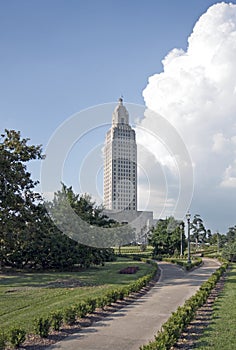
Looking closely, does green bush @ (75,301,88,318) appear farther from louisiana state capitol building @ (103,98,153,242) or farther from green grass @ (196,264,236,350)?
louisiana state capitol building @ (103,98,153,242)

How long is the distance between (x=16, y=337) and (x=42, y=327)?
3.00 feet

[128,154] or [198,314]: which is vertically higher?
[128,154]

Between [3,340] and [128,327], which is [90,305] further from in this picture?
[3,340]

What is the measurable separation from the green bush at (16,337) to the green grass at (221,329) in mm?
3852

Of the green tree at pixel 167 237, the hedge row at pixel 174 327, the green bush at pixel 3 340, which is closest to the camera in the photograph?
the hedge row at pixel 174 327

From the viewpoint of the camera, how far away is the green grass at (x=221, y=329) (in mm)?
8469

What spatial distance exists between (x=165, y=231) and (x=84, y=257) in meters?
28.5

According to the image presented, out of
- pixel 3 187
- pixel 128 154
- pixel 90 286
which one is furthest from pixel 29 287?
pixel 128 154

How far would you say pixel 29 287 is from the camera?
18.8 metres

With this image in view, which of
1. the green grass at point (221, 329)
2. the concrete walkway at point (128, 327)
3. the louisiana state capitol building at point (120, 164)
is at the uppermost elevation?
the louisiana state capitol building at point (120, 164)

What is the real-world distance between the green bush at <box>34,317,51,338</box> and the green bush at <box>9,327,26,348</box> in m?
0.71

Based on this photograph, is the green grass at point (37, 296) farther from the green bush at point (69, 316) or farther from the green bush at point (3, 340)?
the green bush at point (3, 340)

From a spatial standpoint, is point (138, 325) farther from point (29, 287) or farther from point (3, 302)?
point (29, 287)

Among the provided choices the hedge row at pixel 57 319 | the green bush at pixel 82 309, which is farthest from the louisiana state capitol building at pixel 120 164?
the green bush at pixel 82 309
